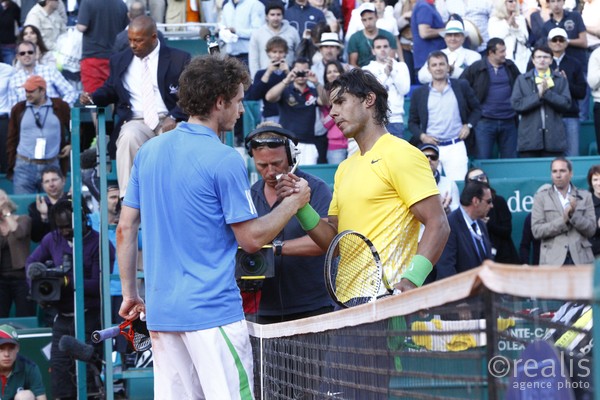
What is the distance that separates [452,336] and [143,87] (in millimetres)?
5857

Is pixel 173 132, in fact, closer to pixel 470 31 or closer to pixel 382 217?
pixel 382 217

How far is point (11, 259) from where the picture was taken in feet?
37.7

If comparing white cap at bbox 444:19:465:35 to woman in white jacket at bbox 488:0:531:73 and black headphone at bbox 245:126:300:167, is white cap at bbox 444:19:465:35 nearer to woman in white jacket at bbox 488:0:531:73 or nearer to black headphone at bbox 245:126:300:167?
woman in white jacket at bbox 488:0:531:73

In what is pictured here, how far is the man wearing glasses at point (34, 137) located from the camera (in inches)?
507

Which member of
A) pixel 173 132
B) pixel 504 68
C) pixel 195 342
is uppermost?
pixel 504 68

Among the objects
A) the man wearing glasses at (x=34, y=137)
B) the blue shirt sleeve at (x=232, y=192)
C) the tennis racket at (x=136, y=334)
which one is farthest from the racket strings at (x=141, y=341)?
the man wearing glasses at (x=34, y=137)

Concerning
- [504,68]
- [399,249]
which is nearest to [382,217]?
[399,249]

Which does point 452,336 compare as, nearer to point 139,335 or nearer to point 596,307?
point 596,307

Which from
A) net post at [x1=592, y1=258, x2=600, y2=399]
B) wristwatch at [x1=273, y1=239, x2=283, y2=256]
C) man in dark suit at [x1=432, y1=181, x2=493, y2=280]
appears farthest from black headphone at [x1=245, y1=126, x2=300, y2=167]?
man in dark suit at [x1=432, y1=181, x2=493, y2=280]

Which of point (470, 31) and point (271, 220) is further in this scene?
point (470, 31)

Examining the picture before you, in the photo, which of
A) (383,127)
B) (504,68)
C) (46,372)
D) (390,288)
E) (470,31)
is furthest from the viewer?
(470,31)

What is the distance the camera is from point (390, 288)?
502 centimetres

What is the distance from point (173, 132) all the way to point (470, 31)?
37.7 ft

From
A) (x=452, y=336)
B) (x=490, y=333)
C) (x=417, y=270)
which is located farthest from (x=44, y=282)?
(x=490, y=333)
